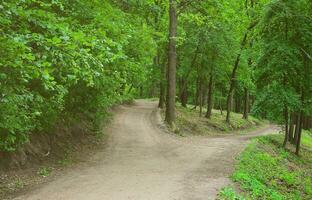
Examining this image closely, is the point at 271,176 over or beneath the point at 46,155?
beneath

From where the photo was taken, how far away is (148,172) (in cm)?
1198

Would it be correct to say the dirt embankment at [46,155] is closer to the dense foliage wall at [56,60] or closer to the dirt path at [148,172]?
the dirt path at [148,172]

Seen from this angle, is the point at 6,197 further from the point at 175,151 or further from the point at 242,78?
the point at 242,78

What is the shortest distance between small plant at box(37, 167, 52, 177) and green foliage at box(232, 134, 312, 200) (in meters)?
5.91

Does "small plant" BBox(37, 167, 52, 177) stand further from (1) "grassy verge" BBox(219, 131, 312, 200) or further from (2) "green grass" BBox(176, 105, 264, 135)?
(2) "green grass" BBox(176, 105, 264, 135)

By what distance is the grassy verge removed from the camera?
10.6 meters

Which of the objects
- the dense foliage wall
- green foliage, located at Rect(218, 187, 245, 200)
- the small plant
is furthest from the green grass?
green foliage, located at Rect(218, 187, 245, 200)

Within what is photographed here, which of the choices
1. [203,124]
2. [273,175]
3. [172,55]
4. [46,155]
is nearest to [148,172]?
[46,155]

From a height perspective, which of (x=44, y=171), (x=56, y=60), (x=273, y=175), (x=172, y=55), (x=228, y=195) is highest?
(x=172, y=55)

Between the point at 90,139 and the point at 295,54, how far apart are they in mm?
11521

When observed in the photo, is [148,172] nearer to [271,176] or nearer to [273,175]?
[271,176]

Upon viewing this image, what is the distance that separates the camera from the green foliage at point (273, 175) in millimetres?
11070

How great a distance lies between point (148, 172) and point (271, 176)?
5.19 m

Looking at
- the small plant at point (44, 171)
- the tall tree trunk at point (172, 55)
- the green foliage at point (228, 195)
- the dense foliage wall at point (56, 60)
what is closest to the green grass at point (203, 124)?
the tall tree trunk at point (172, 55)
